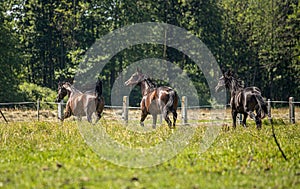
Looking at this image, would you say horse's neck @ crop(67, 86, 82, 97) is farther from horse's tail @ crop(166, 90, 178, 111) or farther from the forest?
the forest

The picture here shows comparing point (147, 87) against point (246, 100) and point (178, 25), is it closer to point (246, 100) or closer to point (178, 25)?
point (246, 100)

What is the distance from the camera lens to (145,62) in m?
51.6

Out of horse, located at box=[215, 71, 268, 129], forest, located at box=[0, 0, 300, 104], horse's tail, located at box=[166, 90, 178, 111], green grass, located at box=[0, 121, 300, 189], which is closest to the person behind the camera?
green grass, located at box=[0, 121, 300, 189]

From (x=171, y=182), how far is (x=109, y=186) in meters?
1.01

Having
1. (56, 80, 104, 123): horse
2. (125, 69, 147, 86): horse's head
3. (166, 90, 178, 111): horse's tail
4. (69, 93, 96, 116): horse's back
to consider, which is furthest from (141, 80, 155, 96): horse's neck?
(69, 93, 96, 116): horse's back

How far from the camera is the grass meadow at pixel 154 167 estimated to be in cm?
818

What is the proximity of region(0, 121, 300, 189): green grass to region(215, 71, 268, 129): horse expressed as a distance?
2843 millimetres

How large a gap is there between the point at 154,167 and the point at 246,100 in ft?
29.1

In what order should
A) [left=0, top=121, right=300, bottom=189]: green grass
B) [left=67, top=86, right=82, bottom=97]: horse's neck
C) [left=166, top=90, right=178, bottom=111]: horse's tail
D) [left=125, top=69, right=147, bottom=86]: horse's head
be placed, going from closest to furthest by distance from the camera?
[left=0, top=121, right=300, bottom=189]: green grass → [left=166, top=90, right=178, bottom=111]: horse's tail → [left=125, top=69, right=147, bottom=86]: horse's head → [left=67, top=86, right=82, bottom=97]: horse's neck

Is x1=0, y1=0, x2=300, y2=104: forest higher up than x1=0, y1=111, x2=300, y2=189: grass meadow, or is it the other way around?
x1=0, y1=0, x2=300, y2=104: forest

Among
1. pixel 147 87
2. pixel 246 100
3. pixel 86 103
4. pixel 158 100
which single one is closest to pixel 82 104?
pixel 86 103

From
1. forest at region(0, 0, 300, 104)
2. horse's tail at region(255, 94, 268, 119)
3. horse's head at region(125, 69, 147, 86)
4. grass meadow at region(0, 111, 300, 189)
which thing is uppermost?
forest at region(0, 0, 300, 104)

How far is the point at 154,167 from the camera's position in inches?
383

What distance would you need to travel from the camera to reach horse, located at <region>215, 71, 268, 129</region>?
1708 cm
